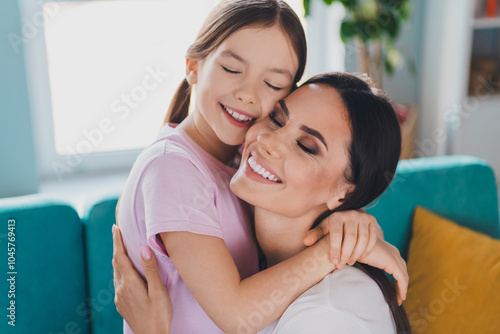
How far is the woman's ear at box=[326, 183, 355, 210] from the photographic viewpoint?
44.4 inches

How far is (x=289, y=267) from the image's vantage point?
1.05m

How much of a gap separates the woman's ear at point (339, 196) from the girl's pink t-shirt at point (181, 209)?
0.70 ft

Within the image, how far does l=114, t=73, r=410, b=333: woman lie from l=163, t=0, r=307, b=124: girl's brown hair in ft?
0.39

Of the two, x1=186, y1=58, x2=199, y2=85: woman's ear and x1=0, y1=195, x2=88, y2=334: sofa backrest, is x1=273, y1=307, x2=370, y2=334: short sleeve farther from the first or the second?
x1=0, y1=195, x2=88, y2=334: sofa backrest

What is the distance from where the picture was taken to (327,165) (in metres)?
1.09

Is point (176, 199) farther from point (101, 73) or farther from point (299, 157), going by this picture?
point (101, 73)

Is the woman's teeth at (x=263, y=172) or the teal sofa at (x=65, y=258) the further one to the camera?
the teal sofa at (x=65, y=258)

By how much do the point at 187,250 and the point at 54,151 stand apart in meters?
2.05

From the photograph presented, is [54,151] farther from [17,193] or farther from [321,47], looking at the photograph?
[321,47]

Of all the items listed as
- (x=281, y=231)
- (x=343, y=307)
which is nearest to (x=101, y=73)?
(x=281, y=231)

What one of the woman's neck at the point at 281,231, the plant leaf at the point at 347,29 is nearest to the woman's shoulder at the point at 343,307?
the woman's neck at the point at 281,231

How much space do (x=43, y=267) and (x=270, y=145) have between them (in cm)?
93

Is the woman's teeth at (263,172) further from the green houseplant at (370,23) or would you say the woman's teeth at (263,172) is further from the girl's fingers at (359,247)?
the green houseplant at (370,23)

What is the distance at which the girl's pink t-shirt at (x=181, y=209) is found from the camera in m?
1.02
